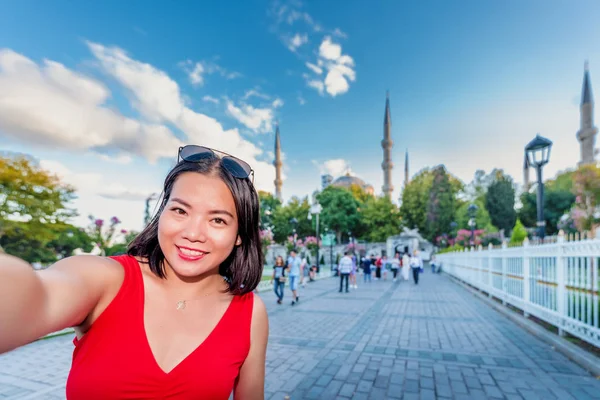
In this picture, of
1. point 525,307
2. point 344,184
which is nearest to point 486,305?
point 525,307

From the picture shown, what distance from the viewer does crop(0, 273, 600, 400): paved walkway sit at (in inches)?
144

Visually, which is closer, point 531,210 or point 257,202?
point 257,202

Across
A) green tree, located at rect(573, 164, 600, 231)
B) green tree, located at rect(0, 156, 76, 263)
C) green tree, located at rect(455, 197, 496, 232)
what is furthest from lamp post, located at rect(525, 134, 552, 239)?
green tree, located at rect(455, 197, 496, 232)

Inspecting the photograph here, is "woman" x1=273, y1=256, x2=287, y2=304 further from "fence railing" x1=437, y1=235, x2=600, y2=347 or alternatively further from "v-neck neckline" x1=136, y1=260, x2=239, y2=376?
"v-neck neckline" x1=136, y1=260, x2=239, y2=376

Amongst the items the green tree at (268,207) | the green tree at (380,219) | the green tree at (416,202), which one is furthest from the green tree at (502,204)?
the green tree at (268,207)

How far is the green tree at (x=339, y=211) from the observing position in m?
45.3

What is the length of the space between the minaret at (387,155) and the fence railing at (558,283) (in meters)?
45.1

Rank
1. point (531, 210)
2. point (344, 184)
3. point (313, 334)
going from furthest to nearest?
point (344, 184)
point (531, 210)
point (313, 334)

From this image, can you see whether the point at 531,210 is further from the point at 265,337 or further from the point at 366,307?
the point at 265,337

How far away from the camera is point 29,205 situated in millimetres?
20156

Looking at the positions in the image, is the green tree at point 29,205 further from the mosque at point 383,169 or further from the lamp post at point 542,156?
the mosque at point 383,169

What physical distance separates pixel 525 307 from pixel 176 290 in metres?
8.24

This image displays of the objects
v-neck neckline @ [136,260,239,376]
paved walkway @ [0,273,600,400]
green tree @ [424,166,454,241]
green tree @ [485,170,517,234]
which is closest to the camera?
v-neck neckline @ [136,260,239,376]

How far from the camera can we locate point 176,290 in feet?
4.44
